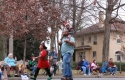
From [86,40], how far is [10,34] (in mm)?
41840

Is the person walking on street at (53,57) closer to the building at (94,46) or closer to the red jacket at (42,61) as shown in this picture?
the red jacket at (42,61)

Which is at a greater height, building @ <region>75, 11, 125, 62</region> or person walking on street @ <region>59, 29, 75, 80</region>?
building @ <region>75, 11, 125, 62</region>

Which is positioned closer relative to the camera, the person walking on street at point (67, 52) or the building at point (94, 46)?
the person walking on street at point (67, 52)

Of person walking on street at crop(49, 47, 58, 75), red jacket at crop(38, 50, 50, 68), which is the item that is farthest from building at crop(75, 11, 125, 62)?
red jacket at crop(38, 50, 50, 68)

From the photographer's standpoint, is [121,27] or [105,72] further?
[121,27]

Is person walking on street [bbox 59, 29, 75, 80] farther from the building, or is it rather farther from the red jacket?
the building

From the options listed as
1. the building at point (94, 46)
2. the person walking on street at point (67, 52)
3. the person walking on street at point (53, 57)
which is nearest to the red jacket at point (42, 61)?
the person walking on street at point (67, 52)

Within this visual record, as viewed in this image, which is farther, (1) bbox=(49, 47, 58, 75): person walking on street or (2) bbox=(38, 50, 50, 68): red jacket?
(1) bbox=(49, 47, 58, 75): person walking on street

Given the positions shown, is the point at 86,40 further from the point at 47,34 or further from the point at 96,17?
the point at 47,34

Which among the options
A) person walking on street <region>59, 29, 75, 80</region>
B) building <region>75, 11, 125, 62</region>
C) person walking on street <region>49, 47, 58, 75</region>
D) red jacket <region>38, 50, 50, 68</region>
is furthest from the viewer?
building <region>75, 11, 125, 62</region>

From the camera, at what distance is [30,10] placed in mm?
20766

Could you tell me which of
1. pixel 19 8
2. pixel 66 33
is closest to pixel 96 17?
pixel 19 8

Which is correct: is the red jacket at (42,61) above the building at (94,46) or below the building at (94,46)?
below

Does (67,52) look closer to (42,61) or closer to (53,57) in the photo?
(42,61)
